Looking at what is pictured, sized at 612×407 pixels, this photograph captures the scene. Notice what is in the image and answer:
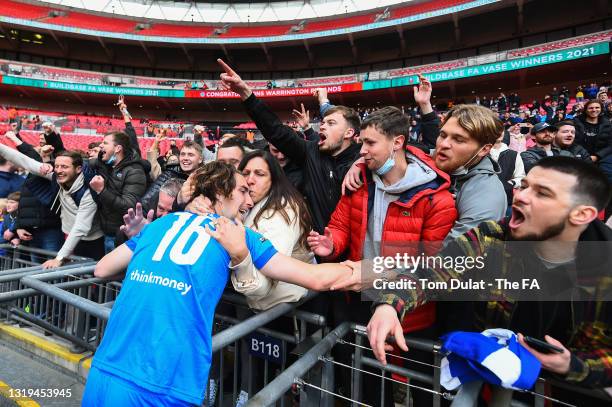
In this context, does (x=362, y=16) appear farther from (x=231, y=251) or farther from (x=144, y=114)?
(x=231, y=251)

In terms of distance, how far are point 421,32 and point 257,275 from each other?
2904 centimetres

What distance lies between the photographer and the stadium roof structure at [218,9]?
33062 millimetres

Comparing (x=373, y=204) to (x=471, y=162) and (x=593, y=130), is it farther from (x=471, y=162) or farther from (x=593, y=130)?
(x=593, y=130)

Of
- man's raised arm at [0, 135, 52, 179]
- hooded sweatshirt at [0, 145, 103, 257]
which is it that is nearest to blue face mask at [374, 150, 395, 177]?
hooded sweatshirt at [0, 145, 103, 257]

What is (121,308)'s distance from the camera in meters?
1.56

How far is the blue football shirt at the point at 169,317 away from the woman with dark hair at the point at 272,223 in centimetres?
18

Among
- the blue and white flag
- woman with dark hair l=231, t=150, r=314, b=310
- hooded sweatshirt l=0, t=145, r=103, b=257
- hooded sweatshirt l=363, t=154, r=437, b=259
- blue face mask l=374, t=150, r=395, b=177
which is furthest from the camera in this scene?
hooded sweatshirt l=0, t=145, r=103, b=257

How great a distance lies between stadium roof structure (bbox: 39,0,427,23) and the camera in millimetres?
33062

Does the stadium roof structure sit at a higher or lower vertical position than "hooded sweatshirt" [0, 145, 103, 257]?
higher

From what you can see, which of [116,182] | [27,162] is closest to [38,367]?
[116,182]

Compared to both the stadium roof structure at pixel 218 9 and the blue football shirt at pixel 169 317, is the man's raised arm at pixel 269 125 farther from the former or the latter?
the stadium roof structure at pixel 218 9

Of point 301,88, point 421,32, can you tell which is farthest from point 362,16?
point 301,88

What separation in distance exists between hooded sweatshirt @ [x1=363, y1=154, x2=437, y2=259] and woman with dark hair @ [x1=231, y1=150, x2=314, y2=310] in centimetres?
43

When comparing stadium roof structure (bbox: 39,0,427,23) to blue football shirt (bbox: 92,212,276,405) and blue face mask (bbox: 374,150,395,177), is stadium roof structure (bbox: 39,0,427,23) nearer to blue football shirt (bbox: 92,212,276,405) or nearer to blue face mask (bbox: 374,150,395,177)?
blue face mask (bbox: 374,150,395,177)
